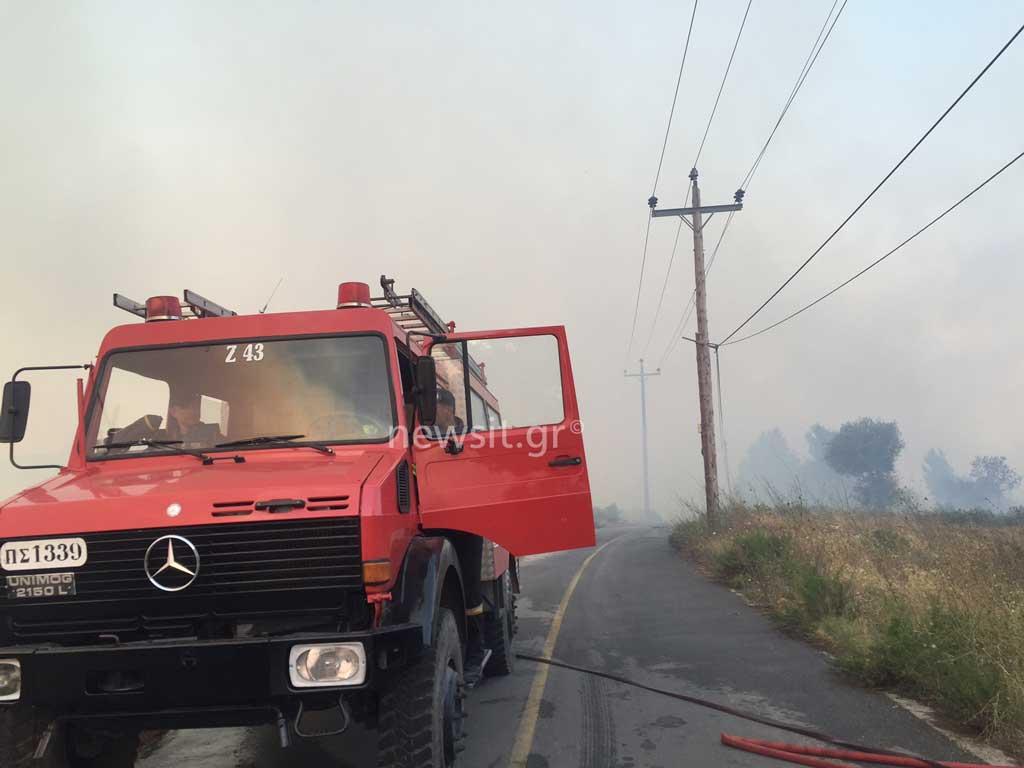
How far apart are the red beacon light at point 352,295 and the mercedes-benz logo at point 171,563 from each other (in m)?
2.19

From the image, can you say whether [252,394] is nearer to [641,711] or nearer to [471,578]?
[471,578]

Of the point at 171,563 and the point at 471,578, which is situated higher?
the point at 171,563

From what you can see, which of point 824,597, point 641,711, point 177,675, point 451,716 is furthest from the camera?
point 824,597

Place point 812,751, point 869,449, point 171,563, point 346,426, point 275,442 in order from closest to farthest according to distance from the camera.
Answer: point 171,563, point 275,442, point 346,426, point 812,751, point 869,449

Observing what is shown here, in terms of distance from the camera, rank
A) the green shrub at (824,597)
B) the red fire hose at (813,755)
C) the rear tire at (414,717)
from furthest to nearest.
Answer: the green shrub at (824,597) → the red fire hose at (813,755) → the rear tire at (414,717)

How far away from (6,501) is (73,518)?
0.53m

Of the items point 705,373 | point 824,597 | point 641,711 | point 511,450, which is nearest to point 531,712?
point 641,711

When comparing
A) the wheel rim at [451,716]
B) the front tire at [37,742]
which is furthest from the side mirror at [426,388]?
the front tire at [37,742]

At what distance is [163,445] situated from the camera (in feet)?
15.2

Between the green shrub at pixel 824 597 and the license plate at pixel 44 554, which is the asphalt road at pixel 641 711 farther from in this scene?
the license plate at pixel 44 554

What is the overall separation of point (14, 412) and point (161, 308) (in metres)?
1.12

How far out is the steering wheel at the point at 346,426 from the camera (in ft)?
15.3

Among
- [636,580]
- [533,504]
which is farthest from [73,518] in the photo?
[636,580]

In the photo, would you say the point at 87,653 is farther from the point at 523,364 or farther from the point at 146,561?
the point at 523,364
